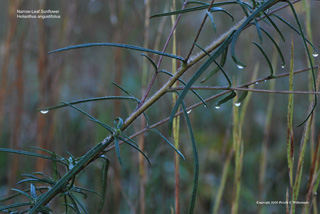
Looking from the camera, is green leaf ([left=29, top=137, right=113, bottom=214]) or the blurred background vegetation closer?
green leaf ([left=29, top=137, right=113, bottom=214])

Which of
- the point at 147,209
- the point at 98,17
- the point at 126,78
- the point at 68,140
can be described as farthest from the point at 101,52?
the point at 147,209

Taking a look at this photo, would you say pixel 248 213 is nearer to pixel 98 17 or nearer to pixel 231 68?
pixel 231 68

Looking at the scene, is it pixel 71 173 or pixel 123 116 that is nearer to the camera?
pixel 71 173

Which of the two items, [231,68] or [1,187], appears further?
[231,68]


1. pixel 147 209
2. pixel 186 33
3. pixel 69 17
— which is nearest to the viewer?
pixel 69 17

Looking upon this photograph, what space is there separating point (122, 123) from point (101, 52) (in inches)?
106

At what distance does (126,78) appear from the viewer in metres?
2.49

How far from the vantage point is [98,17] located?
122 inches

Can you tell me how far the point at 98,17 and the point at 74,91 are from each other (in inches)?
38.2

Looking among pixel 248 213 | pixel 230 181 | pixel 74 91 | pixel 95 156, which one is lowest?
pixel 248 213

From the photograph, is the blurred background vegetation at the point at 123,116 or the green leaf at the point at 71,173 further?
the blurred background vegetation at the point at 123,116

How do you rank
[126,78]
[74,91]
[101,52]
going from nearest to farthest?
[74,91] < [126,78] < [101,52]

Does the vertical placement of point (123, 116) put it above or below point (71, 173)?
above

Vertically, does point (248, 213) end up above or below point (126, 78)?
below
